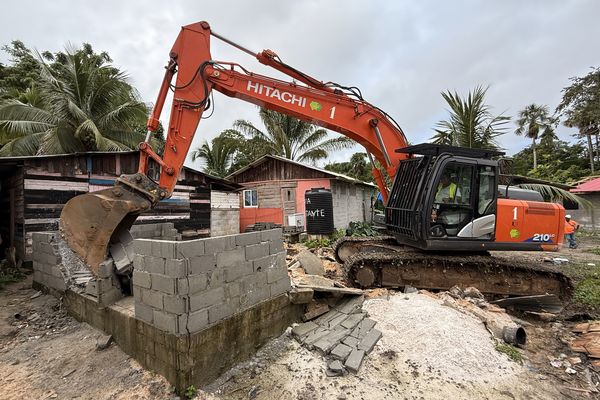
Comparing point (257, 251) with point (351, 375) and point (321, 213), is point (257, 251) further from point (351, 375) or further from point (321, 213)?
point (321, 213)

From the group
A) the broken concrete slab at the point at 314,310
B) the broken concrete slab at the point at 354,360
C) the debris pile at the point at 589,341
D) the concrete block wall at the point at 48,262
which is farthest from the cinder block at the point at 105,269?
the debris pile at the point at 589,341

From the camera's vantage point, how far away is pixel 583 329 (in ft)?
14.7

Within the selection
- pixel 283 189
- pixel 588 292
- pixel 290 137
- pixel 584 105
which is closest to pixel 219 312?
pixel 588 292

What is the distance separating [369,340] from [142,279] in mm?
2705

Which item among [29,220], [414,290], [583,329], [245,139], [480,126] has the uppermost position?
[245,139]

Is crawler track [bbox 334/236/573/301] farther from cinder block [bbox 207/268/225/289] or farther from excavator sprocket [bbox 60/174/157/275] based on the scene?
excavator sprocket [bbox 60/174/157/275]

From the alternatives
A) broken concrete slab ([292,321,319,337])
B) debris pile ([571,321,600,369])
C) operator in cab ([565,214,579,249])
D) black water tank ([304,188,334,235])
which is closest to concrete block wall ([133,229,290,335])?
broken concrete slab ([292,321,319,337])

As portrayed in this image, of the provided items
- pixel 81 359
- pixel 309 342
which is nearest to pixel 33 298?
pixel 81 359

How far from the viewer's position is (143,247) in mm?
3215

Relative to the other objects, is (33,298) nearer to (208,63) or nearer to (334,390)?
(208,63)

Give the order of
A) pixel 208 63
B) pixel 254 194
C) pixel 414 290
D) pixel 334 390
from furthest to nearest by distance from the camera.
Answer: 1. pixel 254 194
2. pixel 414 290
3. pixel 208 63
4. pixel 334 390

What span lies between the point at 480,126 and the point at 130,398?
10.4 metres

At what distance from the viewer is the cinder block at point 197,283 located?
2.98 metres

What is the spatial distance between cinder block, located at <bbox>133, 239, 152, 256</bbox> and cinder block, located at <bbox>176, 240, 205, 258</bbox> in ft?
1.43
